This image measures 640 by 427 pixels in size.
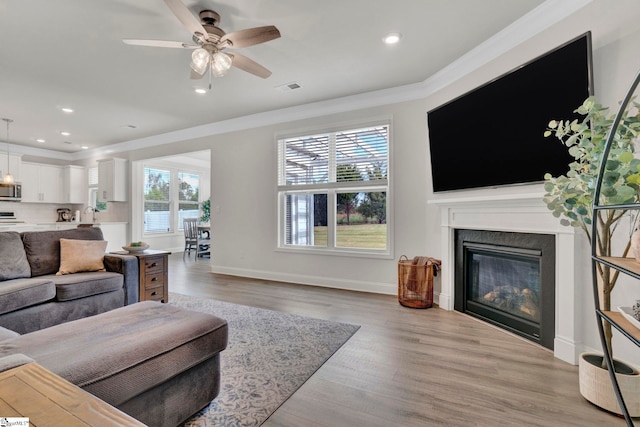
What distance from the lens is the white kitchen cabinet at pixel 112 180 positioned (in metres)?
6.73

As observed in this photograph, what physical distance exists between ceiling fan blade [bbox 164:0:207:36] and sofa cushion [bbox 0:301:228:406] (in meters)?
2.02

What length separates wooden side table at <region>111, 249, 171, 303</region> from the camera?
11.4ft

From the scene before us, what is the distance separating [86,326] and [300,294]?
106 inches

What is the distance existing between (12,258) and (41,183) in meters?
6.06

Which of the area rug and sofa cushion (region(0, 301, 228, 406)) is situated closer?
sofa cushion (region(0, 301, 228, 406))

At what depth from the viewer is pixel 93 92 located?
4.07 metres

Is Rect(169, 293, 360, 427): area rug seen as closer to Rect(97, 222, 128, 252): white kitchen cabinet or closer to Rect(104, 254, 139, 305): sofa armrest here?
Rect(104, 254, 139, 305): sofa armrest

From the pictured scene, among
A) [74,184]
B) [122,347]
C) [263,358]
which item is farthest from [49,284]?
[74,184]

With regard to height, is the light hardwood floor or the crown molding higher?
the crown molding

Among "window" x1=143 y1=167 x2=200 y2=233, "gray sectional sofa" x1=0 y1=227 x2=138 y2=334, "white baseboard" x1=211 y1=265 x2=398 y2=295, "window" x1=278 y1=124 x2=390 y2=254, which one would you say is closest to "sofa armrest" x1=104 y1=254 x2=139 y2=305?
"gray sectional sofa" x1=0 y1=227 x2=138 y2=334

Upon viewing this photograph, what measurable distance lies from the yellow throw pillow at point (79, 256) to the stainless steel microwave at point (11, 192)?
17.2ft

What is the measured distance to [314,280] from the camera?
4.61 metres

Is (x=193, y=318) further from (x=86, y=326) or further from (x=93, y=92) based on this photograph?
(x=93, y=92)

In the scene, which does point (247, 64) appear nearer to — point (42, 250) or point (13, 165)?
point (42, 250)
